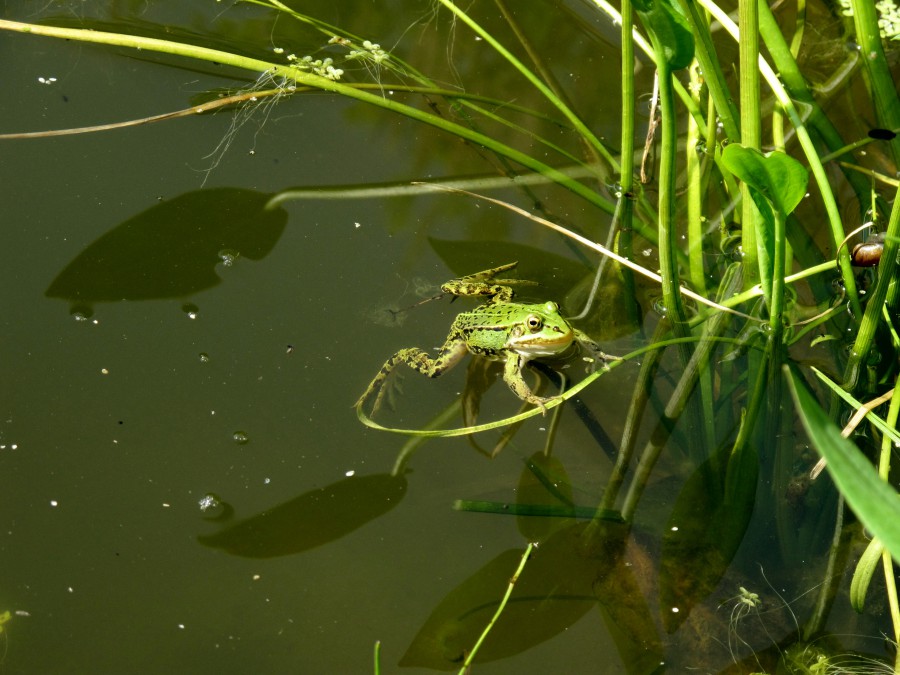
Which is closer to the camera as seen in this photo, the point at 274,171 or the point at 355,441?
the point at 355,441

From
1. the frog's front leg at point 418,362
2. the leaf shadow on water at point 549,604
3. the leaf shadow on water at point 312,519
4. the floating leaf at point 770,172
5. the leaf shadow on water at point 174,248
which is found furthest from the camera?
the leaf shadow on water at point 174,248

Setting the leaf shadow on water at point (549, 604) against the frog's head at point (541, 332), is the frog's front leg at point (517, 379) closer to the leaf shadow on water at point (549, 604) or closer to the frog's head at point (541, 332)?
the frog's head at point (541, 332)

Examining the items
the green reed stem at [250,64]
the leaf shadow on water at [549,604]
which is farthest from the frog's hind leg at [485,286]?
the leaf shadow on water at [549,604]

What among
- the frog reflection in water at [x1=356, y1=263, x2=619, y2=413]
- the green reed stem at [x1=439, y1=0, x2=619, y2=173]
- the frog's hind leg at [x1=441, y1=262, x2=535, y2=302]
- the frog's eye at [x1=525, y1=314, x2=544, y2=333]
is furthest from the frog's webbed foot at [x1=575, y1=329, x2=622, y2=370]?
the green reed stem at [x1=439, y1=0, x2=619, y2=173]

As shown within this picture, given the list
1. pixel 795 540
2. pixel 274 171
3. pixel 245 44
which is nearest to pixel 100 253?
pixel 274 171

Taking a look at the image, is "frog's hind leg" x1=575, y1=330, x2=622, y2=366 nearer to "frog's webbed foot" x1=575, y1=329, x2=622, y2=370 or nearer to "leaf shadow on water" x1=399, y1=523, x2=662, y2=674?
"frog's webbed foot" x1=575, y1=329, x2=622, y2=370

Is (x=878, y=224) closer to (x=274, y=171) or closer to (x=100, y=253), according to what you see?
(x=274, y=171)
